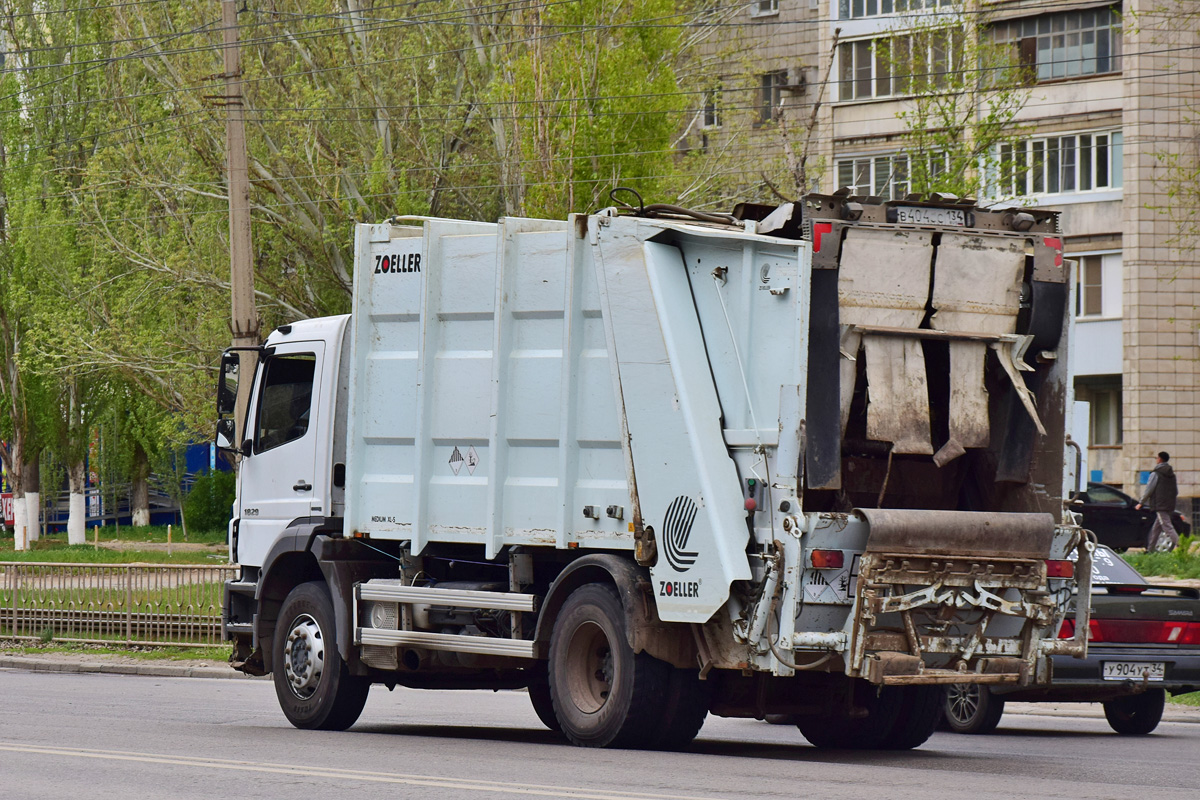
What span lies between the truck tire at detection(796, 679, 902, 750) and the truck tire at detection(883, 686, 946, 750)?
26mm

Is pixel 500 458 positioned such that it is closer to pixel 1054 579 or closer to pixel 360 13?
pixel 1054 579

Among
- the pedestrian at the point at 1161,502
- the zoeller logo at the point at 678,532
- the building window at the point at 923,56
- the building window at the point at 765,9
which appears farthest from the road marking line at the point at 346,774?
the building window at the point at 765,9

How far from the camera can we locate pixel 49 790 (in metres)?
8.51

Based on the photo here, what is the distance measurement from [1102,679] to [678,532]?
4.43 m

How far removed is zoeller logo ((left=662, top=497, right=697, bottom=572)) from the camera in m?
9.80

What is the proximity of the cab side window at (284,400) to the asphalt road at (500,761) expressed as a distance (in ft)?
7.01

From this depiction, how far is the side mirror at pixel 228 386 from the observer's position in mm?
12938

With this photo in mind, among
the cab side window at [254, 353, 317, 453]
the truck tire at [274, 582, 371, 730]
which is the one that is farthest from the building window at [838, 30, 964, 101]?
the truck tire at [274, 582, 371, 730]

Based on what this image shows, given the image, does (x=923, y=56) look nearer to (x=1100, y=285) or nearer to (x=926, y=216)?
(x=1100, y=285)

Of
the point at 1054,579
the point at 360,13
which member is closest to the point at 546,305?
the point at 1054,579

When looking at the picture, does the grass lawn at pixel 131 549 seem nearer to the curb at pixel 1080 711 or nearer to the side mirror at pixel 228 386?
the side mirror at pixel 228 386

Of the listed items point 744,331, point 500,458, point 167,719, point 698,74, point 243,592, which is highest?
point 698,74

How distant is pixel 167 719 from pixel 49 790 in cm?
511

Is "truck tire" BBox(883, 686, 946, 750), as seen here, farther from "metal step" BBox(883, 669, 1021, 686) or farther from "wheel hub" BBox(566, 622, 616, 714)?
"wheel hub" BBox(566, 622, 616, 714)
